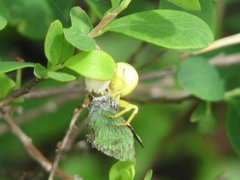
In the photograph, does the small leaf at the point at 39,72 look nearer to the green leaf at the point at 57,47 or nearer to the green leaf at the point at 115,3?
the green leaf at the point at 57,47

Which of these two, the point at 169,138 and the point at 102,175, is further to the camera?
the point at 169,138

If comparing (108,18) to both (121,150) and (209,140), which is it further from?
(209,140)

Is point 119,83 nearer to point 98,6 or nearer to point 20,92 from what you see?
point 20,92

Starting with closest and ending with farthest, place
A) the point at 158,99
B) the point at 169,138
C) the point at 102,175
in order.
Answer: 1. the point at 158,99
2. the point at 102,175
3. the point at 169,138


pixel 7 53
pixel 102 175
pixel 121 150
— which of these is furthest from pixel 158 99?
pixel 121 150

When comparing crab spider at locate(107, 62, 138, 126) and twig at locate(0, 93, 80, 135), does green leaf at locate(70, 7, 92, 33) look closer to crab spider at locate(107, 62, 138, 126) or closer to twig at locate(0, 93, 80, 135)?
crab spider at locate(107, 62, 138, 126)

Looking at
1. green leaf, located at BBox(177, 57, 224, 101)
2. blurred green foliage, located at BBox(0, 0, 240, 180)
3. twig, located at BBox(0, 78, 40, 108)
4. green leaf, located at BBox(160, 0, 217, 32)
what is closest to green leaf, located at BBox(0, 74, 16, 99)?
twig, located at BBox(0, 78, 40, 108)

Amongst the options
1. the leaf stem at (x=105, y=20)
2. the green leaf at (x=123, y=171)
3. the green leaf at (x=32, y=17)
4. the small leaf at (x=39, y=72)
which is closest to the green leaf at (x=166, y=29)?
the leaf stem at (x=105, y=20)
